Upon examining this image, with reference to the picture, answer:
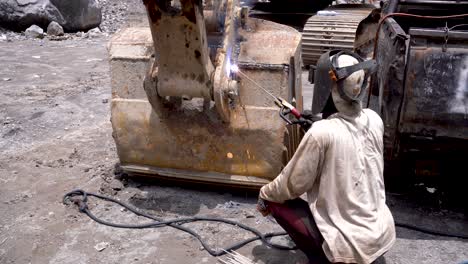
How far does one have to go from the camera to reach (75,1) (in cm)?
1350

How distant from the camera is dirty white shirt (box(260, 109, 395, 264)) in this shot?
8.91ft

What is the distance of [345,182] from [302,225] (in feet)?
1.26

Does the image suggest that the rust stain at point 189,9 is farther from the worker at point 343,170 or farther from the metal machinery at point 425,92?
the metal machinery at point 425,92

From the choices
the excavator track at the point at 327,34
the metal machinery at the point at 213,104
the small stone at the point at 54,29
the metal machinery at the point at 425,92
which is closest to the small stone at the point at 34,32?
the small stone at the point at 54,29

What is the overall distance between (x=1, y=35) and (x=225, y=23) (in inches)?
395

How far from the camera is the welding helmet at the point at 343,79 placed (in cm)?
270

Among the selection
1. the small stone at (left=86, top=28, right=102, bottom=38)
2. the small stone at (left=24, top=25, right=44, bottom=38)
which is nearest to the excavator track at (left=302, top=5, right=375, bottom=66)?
the small stone at (left=86, top=28, right=102, bottom=38)

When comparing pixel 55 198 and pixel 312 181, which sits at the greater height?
pixel 312 181

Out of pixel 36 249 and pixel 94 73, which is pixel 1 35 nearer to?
pixel 94 73

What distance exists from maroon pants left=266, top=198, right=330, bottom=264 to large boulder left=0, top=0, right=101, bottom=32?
37.7 ft

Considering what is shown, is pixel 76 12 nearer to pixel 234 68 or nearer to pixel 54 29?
pixel 54 29

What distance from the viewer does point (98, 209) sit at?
417 centimetres

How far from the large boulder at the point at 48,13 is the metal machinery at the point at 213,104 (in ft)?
31.4

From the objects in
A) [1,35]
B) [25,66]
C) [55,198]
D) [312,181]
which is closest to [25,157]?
[55,198]
